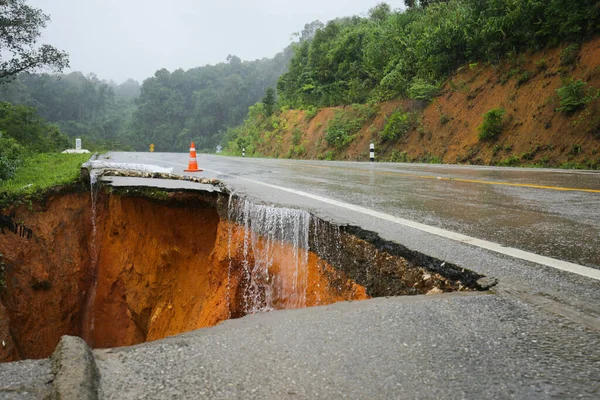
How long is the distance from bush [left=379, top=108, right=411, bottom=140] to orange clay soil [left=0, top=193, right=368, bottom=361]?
40.2ft

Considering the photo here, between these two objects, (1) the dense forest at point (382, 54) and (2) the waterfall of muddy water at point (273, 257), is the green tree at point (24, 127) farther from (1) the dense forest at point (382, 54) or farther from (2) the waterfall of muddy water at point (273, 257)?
(2) the waterfall of muddy water at point (273, 257)

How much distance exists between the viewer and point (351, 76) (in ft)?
84.3

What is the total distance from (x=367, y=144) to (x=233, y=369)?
18.9 meters

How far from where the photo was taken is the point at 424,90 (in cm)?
1780

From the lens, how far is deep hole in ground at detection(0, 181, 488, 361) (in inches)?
158

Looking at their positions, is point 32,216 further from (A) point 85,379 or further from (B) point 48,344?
(A) point 85,379

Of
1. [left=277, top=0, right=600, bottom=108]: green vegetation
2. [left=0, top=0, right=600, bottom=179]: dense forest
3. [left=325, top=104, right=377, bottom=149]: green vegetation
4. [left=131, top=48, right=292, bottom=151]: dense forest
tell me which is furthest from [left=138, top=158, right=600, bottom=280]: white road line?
[left=131, top=48, right=292, bottom=151]: dense forest

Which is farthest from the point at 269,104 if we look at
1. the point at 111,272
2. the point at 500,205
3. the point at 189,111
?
the point at 189,111

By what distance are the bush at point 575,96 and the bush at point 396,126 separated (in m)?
6.59

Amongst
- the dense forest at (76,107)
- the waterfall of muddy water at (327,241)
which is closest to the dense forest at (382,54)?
the waterfall of muddy water at (327,241)

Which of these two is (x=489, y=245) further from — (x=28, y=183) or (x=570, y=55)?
(x=570, y=55)

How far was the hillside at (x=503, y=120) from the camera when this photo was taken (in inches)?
464

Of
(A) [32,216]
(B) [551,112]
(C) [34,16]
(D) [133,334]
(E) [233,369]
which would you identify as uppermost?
(C) [34,16]

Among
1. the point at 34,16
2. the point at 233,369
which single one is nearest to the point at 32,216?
the point at 233,369
